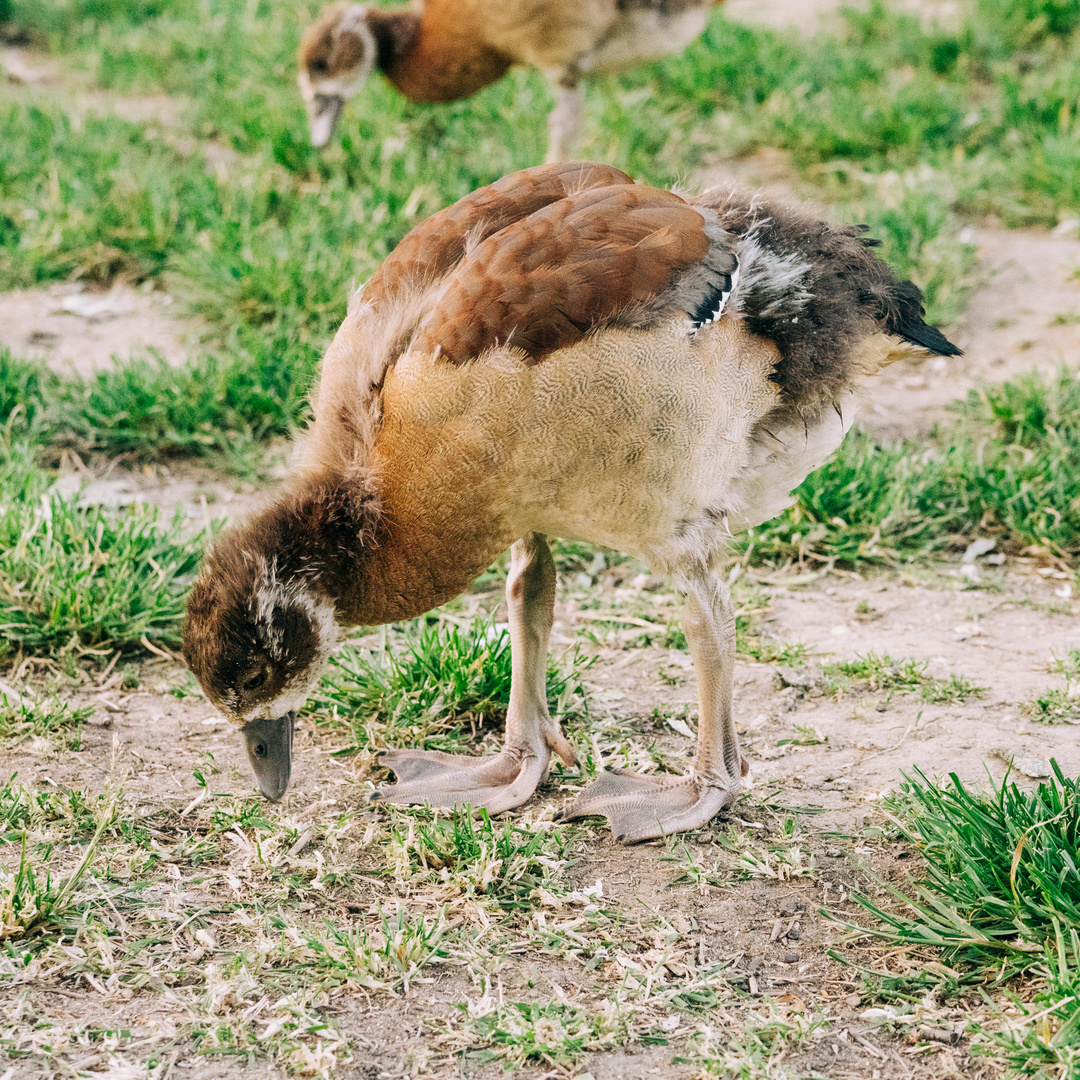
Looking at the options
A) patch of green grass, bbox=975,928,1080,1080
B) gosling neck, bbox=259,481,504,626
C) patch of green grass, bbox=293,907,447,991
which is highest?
gosling neck, bbox=259,481,504,626

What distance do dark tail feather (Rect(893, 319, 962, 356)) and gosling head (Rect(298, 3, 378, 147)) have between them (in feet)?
15.1

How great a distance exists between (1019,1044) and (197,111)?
7314 mm

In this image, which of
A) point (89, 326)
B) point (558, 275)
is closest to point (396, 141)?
point (89, 326)

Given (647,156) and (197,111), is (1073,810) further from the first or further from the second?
(197,111)

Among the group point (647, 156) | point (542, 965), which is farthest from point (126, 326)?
point (542, 965)

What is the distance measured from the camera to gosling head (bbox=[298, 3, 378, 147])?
748 centimetres

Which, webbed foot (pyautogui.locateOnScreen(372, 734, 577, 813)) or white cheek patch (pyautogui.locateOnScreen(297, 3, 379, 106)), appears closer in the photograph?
webbed foot (pyautogui.locateOnScreen(372, 734, 577, 813))

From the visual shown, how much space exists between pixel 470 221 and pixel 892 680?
2.07m

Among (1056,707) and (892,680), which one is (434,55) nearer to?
(892,680)

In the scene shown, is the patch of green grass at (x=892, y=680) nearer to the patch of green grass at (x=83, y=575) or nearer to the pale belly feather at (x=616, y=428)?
the pale belly feather at (x=616, y=428)

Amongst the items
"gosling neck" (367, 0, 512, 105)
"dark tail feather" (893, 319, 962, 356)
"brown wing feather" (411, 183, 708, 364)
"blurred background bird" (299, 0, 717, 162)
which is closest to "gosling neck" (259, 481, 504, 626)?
"brown wing feather" (411, 183, 708, 364)

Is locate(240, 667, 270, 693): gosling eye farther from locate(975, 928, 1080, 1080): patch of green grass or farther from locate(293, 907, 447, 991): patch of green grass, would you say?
locate(975, 928, 1080, 1080): patch of green grass

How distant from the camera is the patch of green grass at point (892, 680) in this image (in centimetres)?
408

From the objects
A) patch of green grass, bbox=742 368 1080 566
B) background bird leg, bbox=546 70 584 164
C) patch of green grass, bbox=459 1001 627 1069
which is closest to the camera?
patch of green grass, bbox=459 1001 627 1069
